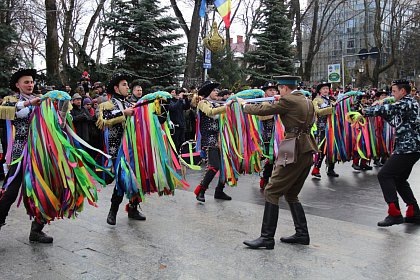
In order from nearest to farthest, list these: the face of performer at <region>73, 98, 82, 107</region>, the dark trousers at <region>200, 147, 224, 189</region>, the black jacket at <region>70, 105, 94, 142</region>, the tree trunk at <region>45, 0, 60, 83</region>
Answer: the dark trousers at <region>200, 147, 224, 189</region> < the black jacket at <region>70, 105, 94, 142</region> < the face of performer at <region>73, 98, 82, 107</region> < the tree trunk at <region>45, 0, 60, 83</region>

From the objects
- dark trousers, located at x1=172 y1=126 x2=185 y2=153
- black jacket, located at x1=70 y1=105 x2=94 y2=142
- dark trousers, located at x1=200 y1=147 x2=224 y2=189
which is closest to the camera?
dark trousers, located at x1=200 y1=147 x2=224 y2=189

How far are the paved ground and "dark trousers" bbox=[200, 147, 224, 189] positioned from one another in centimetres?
31

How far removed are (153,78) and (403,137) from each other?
419 inches

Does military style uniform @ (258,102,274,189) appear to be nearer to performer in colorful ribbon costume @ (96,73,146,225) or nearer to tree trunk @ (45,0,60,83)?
performer in colorful ribbon costume @ (96,73,146,225)

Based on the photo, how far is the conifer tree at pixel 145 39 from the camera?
49.6 ft

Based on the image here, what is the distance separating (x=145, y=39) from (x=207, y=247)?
12.0 metres

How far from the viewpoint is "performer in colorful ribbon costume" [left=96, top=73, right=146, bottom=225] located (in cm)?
536

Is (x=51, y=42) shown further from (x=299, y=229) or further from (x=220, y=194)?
(x=299, y=229)

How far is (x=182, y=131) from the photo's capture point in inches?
437

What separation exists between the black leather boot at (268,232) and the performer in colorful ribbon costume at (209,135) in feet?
7.07

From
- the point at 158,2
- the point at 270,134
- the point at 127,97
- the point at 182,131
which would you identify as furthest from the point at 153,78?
the point at 127,97

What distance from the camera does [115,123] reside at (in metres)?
5.35

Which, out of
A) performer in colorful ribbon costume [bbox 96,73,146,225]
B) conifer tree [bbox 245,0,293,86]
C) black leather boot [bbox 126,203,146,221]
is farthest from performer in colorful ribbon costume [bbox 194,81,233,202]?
conifer tree [bbox 245,0,293,86]

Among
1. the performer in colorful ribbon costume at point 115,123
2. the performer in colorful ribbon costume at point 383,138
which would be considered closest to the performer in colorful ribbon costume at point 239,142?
the performer in colorful ribbon costume at point 115,123
